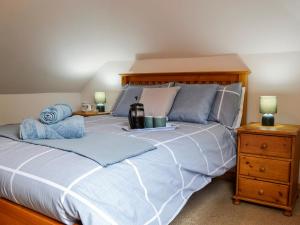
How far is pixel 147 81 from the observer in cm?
335

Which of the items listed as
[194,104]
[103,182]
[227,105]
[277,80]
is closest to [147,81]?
[194,104]

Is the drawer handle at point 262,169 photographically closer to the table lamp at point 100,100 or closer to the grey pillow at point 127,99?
the grey pillow at point 127,99

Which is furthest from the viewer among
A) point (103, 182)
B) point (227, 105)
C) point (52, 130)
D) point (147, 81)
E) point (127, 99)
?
point (147, 81)

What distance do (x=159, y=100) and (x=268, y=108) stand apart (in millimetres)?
994

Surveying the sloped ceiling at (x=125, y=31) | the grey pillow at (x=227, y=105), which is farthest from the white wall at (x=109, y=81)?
the grey pillow at (x=227, y=105)

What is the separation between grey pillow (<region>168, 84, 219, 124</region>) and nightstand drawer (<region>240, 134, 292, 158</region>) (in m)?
0.39

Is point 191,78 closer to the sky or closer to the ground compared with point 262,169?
closer to the sky

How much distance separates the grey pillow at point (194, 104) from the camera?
248 cm

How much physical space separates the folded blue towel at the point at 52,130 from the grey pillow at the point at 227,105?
4.31 ft

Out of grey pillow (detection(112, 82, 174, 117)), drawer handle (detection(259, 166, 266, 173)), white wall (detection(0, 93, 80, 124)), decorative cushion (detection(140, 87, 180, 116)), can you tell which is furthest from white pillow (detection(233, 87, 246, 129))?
white wall (detection(0, 93, 80, 124))

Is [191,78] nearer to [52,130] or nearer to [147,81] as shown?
[147,81]

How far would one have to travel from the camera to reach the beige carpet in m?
2.06

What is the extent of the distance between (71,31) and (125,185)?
7.50 ft

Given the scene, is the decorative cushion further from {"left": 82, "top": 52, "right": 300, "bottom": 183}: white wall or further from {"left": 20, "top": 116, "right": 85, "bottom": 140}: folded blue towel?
{"left": 20, "top": 116, "right": 85, "bottom": 140}: folded blue towel
